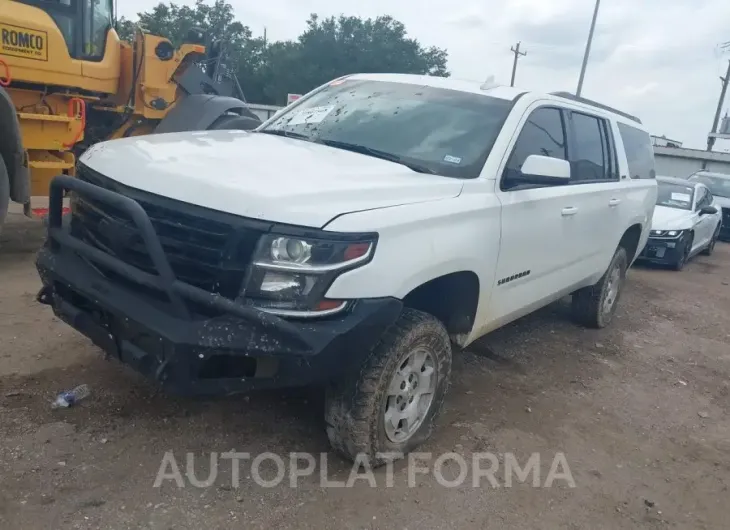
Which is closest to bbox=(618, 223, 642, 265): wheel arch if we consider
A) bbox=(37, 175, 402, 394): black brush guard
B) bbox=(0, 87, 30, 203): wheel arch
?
bbox=(37, 175, 402, 394): black brush guard

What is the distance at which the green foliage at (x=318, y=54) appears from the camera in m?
46.9

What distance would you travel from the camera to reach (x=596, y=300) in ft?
19.8

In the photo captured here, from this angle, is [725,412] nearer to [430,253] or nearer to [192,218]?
[430,253]

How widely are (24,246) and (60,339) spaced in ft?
9.46

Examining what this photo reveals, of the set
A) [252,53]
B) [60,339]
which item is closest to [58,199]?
[60,339]

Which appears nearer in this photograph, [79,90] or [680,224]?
[79,90]

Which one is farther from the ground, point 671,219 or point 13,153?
point 13,153

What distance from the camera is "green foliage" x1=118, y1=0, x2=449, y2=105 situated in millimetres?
46938

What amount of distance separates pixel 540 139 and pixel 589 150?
105 cm

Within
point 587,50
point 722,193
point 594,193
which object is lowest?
point 722,193

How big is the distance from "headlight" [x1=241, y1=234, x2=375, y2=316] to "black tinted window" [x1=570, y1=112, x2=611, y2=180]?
8.71 feet

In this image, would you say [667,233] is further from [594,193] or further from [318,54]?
[318,54]

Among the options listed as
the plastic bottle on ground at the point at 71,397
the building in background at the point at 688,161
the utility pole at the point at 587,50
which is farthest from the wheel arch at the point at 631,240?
the building in background at the point at 688,161

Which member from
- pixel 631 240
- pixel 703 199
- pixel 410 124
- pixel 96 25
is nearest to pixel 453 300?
pixel 410 124
